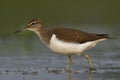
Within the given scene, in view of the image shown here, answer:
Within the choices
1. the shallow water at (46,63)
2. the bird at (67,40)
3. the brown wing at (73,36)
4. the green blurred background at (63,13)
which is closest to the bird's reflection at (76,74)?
the shallow water at (46,63)

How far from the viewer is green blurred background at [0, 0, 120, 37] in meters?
22.9

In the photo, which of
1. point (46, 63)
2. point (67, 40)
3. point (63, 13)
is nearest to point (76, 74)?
point (67, 40)

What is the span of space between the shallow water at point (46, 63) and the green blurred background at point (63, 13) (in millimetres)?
2925

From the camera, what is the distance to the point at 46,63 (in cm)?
1561

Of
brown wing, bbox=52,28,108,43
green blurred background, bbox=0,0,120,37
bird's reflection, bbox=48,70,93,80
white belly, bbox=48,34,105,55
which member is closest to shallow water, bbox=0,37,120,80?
bird's reflection, bbox=48,70,93,80

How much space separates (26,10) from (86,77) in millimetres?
12298

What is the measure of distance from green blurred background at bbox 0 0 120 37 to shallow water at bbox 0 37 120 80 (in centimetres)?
293

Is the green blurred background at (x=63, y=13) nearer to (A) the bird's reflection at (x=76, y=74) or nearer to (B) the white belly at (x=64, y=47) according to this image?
(B) the white belly at (x=64, y=47)

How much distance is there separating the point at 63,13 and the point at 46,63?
945 centimetres

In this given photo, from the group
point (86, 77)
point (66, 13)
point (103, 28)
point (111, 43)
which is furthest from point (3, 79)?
point (66, 13)

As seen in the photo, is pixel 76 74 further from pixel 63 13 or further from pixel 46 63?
pixel 63 13

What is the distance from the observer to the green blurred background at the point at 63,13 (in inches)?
903

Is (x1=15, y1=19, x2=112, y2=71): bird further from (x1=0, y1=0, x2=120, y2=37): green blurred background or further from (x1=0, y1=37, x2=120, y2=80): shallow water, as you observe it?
(x1=0, y1=0, x2=120, y2=37): green blurred background

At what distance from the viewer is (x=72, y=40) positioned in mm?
14547
